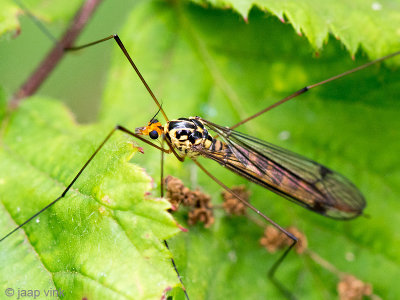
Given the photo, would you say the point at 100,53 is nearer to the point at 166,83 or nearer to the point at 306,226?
the point at 166,83

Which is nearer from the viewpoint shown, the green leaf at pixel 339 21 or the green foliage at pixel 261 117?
the green leaf at pixel 339 21

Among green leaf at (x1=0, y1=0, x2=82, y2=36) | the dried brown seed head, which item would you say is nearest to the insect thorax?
the dried brown seed head

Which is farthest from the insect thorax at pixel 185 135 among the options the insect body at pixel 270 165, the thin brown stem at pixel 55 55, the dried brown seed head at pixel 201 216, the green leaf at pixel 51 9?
the green leaf at pixel 51 9

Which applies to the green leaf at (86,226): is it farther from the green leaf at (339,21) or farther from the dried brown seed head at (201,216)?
the green leaf at (339,21)

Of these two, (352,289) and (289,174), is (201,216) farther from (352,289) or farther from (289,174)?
(352,289)

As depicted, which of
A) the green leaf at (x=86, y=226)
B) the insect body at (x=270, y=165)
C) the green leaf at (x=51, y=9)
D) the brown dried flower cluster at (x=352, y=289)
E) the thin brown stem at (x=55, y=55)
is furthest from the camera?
the green leaf at (x=51, y=9)

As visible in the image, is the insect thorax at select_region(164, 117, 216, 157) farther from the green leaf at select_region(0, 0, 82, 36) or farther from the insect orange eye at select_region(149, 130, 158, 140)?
the green leaf at select_region(0, 0, 82, 36)
